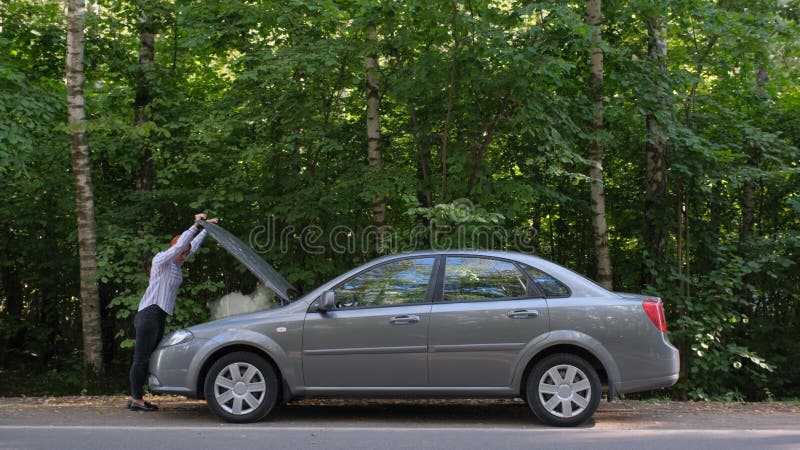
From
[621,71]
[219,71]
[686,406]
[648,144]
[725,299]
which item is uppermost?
[219,71]

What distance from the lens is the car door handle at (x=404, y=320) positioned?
22.4 feet

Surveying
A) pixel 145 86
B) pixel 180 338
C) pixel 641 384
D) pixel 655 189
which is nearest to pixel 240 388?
pixel 180 338

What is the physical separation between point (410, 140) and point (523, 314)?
5.04 m

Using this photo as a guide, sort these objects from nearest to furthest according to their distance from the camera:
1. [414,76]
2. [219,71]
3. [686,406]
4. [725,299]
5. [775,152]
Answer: [686,406]
[414,76]
[725,299]
[775,152]
[219,71]

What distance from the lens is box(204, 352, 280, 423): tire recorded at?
22.6ft

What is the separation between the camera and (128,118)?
12.2m

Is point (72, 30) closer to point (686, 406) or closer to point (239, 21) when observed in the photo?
point (239, 21)

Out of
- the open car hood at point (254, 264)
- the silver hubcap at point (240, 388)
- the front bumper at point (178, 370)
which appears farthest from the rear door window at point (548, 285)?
the front bumper at point (178, 370)

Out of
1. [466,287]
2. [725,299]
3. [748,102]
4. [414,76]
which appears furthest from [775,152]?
[466,287]

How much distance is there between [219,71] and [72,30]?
10.5 ft

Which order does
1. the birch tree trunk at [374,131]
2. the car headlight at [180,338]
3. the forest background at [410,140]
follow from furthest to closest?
the birch tree trunk at [374,131], the forest background at [410,140], the car headlight at [180,338]

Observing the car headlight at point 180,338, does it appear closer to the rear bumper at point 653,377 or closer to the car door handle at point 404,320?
the car door handle at point 404,320

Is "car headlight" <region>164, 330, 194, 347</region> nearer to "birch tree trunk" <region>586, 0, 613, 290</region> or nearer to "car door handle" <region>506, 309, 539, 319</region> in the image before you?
"car door handle" <region>506, 309, 539, 319</region>

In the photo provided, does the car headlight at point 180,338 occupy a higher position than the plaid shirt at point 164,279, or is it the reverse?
the plaid shirt at point 164,279
